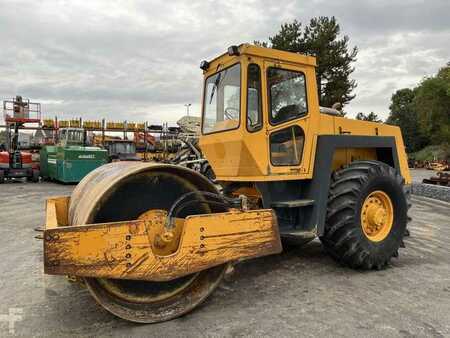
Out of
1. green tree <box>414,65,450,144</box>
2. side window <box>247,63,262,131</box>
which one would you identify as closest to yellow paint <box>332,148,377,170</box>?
side window <box>247,63,262,131</box>

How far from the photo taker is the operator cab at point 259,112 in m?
4.48

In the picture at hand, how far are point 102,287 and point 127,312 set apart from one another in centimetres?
28

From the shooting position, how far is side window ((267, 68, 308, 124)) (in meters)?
4.64

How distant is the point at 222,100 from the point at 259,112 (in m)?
0.62

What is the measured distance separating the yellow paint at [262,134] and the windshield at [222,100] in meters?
0.09

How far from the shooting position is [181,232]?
358cm

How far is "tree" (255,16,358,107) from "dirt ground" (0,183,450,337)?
908 inches

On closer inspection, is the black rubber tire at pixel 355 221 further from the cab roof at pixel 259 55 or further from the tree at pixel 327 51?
the tree at pixel 327 51

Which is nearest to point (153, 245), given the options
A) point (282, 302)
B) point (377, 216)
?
point (282, 302)

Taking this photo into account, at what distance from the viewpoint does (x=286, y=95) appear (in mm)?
4789

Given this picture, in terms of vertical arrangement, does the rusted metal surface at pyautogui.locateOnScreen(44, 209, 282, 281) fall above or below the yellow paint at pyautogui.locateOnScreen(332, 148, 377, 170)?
below

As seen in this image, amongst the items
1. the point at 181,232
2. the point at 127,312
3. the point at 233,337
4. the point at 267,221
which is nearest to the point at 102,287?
the point at 127,312

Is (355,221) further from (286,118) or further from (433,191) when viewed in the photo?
(433,191)

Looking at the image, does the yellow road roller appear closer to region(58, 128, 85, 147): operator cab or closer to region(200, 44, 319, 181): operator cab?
region(200, 44, 319, 181): operator cab
